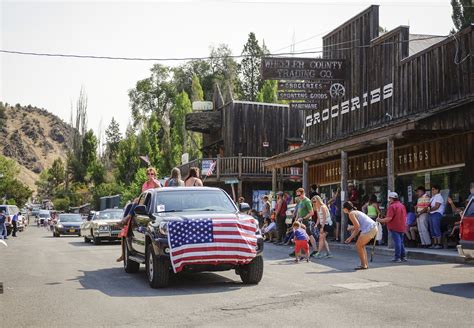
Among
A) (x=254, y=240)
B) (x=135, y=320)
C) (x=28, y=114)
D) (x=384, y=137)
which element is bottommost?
(x=135, y=320)

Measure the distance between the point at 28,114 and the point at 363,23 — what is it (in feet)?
591

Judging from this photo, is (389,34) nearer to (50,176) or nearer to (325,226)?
(325,226)

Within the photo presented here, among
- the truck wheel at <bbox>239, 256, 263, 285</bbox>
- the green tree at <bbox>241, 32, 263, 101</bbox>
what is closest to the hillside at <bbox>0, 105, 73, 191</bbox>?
the green tree at <bbox>241, 32, 263, 101</bbox>

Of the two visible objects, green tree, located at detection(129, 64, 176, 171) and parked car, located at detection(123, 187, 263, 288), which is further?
green tree, located at detection(129, 64, 176, 171)

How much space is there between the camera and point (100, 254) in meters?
20.2

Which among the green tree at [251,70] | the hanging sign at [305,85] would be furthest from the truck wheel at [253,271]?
the green tree at [251,70]

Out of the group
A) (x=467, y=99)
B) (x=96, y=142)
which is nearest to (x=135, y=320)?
(x=467, y=99)

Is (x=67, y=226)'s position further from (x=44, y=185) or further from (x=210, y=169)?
(x=44, y=185)

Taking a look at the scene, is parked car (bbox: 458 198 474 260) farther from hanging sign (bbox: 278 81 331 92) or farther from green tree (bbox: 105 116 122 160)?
green tree (bbox: 105 116 122 160)

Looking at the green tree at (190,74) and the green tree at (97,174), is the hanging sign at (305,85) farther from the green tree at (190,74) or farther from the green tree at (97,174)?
the green tree at (97,174)

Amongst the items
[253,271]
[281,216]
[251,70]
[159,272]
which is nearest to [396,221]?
[253,271]

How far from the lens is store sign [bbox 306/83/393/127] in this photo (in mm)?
24141

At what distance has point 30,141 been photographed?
18350 cm

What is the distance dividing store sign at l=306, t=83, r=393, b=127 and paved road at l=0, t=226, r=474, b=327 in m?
10.1
